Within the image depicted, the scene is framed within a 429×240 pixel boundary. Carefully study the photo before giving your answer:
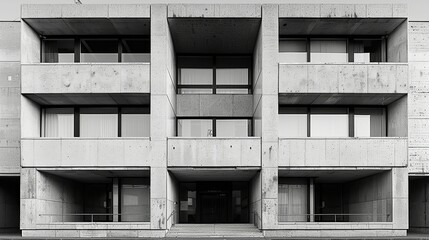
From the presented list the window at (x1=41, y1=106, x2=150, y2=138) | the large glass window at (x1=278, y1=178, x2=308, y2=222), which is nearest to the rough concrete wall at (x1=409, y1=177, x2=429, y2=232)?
the large glass window at (x1=278, y1=178, x2=308, y2=222)

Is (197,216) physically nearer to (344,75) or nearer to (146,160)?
(146,160)

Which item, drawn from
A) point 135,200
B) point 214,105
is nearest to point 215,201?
point 135,200

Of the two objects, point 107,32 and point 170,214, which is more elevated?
point 107,32

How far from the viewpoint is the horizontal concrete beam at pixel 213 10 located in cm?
2461

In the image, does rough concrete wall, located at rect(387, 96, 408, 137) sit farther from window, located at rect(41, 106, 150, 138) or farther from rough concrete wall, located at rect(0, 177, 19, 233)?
rough concrete wall, located at rect(0, 177, 19, 233)

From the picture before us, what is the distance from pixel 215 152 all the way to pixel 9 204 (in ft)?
46.9

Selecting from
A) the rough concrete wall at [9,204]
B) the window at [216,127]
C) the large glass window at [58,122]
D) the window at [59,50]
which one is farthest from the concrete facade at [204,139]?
the rough concrete wall at [9,204]

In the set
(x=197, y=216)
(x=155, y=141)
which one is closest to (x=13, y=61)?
(x=155, y=141)

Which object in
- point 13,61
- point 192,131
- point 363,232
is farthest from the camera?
point 192,131

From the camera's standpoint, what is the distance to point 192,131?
29.2 m

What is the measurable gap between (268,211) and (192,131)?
752 cm

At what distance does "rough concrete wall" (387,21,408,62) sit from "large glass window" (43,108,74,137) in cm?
1802

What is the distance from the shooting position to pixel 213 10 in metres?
24.7

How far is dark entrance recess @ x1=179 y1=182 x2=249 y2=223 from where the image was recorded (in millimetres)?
30547
